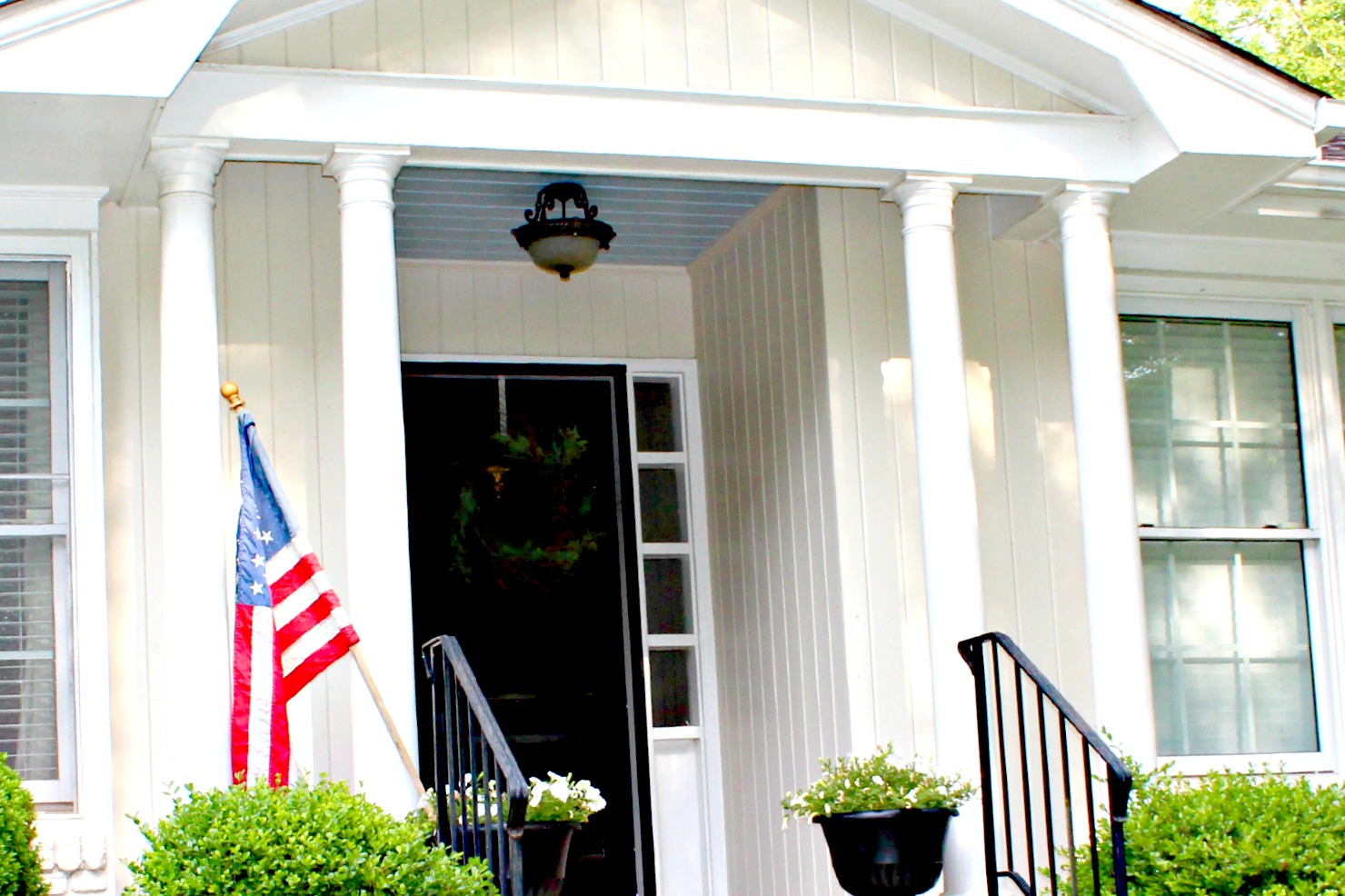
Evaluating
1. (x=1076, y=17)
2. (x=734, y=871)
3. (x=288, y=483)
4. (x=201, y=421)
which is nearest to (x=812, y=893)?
(x=734, y=871)

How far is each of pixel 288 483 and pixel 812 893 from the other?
7.80 feet

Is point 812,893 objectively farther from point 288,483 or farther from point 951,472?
point 288,483

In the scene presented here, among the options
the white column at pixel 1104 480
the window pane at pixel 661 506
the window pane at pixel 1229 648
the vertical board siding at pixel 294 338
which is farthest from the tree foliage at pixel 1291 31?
the vertical board siding at pixel 294 338

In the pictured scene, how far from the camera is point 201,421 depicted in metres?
4.34

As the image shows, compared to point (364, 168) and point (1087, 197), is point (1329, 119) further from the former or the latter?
point (364, 168)

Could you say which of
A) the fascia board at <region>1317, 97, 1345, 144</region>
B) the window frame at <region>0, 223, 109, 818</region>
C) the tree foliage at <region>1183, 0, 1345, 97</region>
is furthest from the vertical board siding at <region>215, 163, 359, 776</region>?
the tree foliage at <region>1183, 0, 1345, 97</region>

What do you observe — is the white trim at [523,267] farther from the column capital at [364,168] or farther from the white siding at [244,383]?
the column capital at [364,168]

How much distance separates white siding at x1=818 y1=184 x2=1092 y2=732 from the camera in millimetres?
5473

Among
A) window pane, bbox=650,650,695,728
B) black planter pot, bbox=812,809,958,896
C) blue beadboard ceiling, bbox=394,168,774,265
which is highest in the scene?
blue beadboard ceiling, bbox=394,168,774,265

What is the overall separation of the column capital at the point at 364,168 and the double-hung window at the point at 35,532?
3.68ft

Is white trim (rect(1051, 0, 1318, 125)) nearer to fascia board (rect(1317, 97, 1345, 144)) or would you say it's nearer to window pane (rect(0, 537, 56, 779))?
fascia board (rect(1317, 97, 1345, 144))

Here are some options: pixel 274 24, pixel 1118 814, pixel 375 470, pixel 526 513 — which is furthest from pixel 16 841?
pixel 526 513

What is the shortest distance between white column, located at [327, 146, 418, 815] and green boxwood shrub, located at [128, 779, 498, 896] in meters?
0.44

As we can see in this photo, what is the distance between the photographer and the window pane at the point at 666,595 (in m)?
6.69
